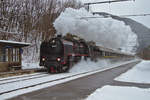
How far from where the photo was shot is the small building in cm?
1586

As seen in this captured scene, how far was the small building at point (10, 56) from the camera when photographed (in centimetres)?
1586

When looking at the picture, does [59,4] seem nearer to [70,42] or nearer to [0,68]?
[70,42]

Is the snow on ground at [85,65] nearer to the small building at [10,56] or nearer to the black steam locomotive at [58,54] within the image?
the black steam locomotive at [58,54]

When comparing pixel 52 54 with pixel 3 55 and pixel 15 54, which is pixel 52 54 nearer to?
pixel 15 54

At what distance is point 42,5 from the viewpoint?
108 feet

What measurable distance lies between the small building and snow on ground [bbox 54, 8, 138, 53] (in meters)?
6.83

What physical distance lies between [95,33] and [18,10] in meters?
12.2

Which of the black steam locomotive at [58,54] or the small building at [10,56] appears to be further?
the black steam locomotive at [58,54]

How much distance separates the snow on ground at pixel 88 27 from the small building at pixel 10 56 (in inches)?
269

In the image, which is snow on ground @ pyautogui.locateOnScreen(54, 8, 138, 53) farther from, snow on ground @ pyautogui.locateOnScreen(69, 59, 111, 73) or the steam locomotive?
snow on ground @ pyautogui.locateOnScreen(69, 59, 111, 73)

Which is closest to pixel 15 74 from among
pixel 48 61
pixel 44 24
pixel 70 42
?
pixel 48 61

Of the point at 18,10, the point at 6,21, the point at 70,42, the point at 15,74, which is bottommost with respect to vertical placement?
the point at 15,74

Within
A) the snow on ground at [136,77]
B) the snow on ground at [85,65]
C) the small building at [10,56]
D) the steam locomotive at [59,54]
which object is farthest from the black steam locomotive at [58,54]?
the snow on ground at [136,77]

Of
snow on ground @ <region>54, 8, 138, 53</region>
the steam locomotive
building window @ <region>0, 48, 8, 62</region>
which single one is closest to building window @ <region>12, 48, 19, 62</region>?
building window @ <region>0, 48, 8, 62</region>
